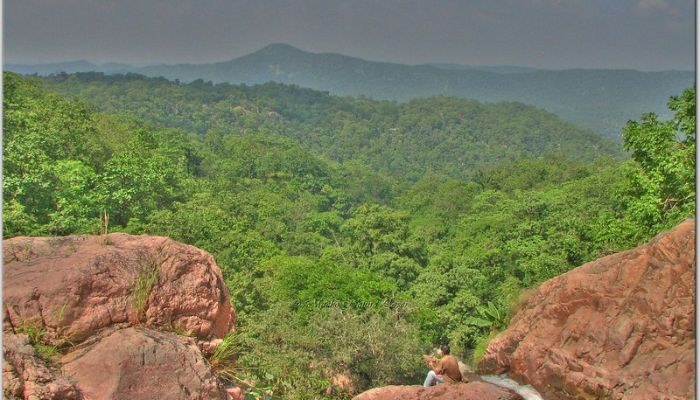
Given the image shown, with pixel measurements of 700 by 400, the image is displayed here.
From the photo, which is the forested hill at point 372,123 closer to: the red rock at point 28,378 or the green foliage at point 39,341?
the green foliage at point 39,341

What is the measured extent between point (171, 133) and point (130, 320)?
63703 mm

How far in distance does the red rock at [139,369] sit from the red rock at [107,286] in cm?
33

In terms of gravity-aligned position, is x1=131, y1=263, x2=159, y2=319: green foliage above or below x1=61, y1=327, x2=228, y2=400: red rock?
above

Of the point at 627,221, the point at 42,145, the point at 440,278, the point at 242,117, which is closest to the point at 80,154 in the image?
the point at 42,145

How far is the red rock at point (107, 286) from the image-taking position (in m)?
6.34

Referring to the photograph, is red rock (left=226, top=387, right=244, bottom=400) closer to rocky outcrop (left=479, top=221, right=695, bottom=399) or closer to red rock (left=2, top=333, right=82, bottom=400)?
red rock (left=2, top=333, right=82, bottom=400)

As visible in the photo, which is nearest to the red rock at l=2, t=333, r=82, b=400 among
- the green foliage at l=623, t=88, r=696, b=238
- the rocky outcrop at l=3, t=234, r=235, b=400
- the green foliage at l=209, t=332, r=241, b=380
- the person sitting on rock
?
the rocky outcrop at l=3, t=234, r=235, b=400

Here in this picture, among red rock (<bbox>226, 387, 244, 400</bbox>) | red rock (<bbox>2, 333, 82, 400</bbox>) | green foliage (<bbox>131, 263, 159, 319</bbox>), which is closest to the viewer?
red rock (<bbox>2, 333, 82, 400</bbox>)

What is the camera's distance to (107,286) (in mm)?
6695

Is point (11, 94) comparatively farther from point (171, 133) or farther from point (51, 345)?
point (171, 133)

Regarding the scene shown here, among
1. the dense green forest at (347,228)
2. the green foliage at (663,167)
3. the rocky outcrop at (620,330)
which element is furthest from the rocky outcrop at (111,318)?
the green foliage at (663,167)

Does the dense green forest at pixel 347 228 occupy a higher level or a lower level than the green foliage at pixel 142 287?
lower

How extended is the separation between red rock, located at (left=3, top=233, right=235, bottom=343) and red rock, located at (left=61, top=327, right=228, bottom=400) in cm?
33

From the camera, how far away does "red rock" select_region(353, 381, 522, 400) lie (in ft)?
22.2
